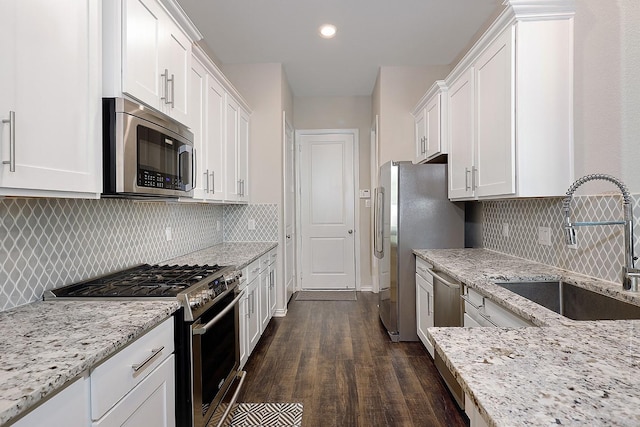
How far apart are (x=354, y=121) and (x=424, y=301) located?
3.24 m

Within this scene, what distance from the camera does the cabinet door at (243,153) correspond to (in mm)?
3789

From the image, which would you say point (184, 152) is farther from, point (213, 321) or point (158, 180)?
point (213, 321)

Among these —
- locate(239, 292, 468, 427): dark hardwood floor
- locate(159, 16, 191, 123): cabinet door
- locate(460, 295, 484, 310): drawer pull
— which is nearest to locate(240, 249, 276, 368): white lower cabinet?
locate(239, 292, 468, 427): dark hardwood floor

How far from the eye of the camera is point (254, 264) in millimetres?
3062

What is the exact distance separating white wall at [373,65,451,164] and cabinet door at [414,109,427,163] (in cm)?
18

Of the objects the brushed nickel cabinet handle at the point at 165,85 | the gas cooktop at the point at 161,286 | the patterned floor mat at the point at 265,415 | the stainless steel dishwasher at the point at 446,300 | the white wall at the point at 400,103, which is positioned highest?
the white wall at the point at 400,103

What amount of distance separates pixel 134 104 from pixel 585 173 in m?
2.20

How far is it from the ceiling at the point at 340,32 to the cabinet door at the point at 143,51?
147 cm

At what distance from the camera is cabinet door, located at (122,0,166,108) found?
1540 mm

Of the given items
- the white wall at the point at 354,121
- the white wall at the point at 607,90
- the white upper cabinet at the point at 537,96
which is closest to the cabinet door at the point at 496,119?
the white upper cabinet at the point at 537,96

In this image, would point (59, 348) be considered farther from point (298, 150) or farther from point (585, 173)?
point (298, 150)

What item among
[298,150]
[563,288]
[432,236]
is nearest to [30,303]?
[563,288]

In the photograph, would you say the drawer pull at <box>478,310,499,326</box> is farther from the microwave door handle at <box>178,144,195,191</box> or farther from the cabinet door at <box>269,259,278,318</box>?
the cabinet door at <box>269,259,278,318</box>

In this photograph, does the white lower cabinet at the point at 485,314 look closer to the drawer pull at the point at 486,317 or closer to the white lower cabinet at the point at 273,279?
the drawer pull at the point at 486,317
